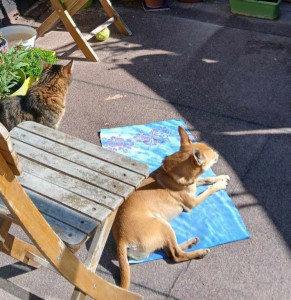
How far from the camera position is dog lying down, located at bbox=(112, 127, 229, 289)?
9.21 ft

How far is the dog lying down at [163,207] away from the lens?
9.21 ft

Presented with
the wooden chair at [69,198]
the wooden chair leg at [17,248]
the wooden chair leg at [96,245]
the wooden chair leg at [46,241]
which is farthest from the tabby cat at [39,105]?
the wooden chair leg at [46,241]

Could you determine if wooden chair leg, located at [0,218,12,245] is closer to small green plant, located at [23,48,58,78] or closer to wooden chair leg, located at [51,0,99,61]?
small green plant, located at [23,48,58,78]

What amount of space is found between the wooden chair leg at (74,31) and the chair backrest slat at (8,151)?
3.62 m

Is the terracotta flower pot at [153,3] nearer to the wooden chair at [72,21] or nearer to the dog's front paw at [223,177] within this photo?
the wooden chair at [72,21]

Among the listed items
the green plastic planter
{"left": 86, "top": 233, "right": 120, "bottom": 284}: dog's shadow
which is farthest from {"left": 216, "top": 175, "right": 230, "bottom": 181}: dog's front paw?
the green plastic planter

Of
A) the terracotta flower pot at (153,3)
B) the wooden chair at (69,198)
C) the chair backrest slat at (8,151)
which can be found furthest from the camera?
the terracotta flower pot at (153,3)

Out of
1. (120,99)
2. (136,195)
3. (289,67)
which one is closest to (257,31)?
(289,67)

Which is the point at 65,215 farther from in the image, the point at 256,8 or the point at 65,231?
the point at 256,8

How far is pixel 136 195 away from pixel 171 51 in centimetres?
257

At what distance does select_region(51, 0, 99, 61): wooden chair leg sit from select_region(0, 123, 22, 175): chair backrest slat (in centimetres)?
362

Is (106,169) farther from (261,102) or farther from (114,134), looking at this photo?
(261,102)

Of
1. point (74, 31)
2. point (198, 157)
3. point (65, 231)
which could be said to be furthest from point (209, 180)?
point (74, 31)

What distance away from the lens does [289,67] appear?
4.73 metres
